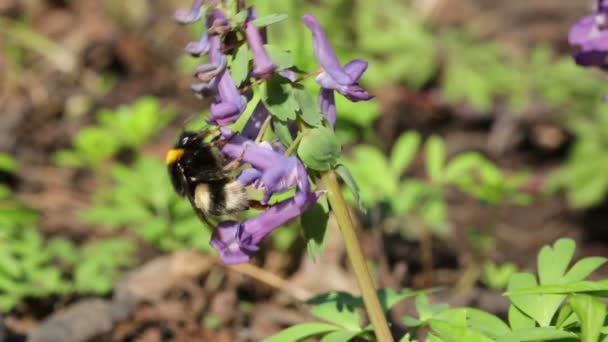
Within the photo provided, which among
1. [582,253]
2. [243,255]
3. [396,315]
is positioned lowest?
[582,253]

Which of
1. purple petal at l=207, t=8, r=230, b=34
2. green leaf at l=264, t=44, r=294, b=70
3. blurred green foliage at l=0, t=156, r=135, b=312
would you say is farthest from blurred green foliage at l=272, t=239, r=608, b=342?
blurred green foliage at l=0, t=156, r=135, b=312

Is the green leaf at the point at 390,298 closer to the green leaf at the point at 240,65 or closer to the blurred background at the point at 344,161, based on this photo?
the blurred background at the point at 344,161

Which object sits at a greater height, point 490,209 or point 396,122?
point 396,122

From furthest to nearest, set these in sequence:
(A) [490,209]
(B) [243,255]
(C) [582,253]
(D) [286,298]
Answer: (A) [490,209] → (C) [582,253] → (D) [286,298] → (B) [243,255]

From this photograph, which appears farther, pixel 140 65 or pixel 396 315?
pixel 140 65

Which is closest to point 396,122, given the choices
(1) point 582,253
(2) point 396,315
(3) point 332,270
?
(1) point 582,253

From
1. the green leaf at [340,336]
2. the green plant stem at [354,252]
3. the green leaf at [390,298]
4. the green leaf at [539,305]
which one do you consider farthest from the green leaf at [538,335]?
the green leaf at [390,298]

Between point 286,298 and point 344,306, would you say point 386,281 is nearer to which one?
point 286,298
